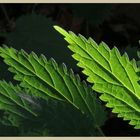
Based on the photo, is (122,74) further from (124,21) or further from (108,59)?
(124,21)

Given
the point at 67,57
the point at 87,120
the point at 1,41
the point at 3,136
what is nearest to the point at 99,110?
the point at 87,120

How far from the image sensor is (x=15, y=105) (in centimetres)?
52

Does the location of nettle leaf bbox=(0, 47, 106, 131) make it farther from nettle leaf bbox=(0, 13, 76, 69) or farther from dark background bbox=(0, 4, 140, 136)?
nettle leaf bbox=(0, 13, 76, 69)

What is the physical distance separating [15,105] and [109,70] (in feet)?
0.43

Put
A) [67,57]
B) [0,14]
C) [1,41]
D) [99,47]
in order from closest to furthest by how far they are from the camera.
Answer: [99,47] < [67,57] < [1,41] < [0,14]

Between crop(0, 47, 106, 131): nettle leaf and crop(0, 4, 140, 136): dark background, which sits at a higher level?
crop(0, 4, 140, 136): dark background

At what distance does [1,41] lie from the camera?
5.68 ft

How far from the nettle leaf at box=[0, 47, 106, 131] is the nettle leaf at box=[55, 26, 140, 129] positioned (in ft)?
0.12

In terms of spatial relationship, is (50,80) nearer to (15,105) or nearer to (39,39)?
(15,105)

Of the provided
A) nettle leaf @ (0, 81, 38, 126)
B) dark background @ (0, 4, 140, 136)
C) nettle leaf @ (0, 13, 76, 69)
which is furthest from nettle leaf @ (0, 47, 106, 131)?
nettle leaf @ (0, 13, 76, 69)

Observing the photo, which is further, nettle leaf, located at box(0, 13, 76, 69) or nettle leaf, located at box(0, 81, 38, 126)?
nettle leaf, located at box(0, 13, 76, 69)

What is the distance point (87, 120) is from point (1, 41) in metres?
1.25

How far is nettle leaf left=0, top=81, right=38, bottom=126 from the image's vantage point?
51 cm

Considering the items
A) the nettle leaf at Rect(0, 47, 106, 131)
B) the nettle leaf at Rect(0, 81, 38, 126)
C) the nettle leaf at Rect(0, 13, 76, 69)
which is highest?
the nettle leaf at Rect(0, 13, 76, 69)
